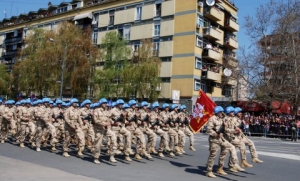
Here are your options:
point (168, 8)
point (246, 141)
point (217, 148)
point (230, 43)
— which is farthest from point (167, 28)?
point (217, 148)

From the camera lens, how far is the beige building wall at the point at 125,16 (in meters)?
44.5

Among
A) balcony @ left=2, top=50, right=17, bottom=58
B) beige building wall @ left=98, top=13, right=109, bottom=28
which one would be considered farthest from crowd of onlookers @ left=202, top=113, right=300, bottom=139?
balcony @ left=2, top=50, right=17, bottom=58

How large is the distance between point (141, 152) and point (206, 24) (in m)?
30.7

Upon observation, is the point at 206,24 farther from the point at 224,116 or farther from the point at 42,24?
the point at 224,116

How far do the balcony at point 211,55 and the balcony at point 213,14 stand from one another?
154 inches

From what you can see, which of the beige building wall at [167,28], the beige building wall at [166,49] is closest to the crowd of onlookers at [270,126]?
the beige building wall at [166,49]

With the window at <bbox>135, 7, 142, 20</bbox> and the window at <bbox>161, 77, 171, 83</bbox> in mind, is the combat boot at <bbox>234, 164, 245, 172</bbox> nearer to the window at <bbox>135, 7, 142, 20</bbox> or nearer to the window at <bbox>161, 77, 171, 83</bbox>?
the window at <bbox>161, 77, 171, 83</bbox>

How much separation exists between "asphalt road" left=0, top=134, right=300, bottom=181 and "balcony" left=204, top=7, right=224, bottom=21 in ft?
93.5

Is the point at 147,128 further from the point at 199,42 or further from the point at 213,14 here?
the point at 213,14

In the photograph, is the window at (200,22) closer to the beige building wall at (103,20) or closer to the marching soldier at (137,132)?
the beige building wall at (103,20)

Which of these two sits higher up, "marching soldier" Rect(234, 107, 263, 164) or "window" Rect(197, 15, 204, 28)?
"window" Rect(197, 15, 204, 28)

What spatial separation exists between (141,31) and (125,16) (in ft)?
11.0

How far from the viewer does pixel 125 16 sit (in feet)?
148

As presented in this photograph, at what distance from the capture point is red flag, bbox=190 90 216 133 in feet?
55.1
